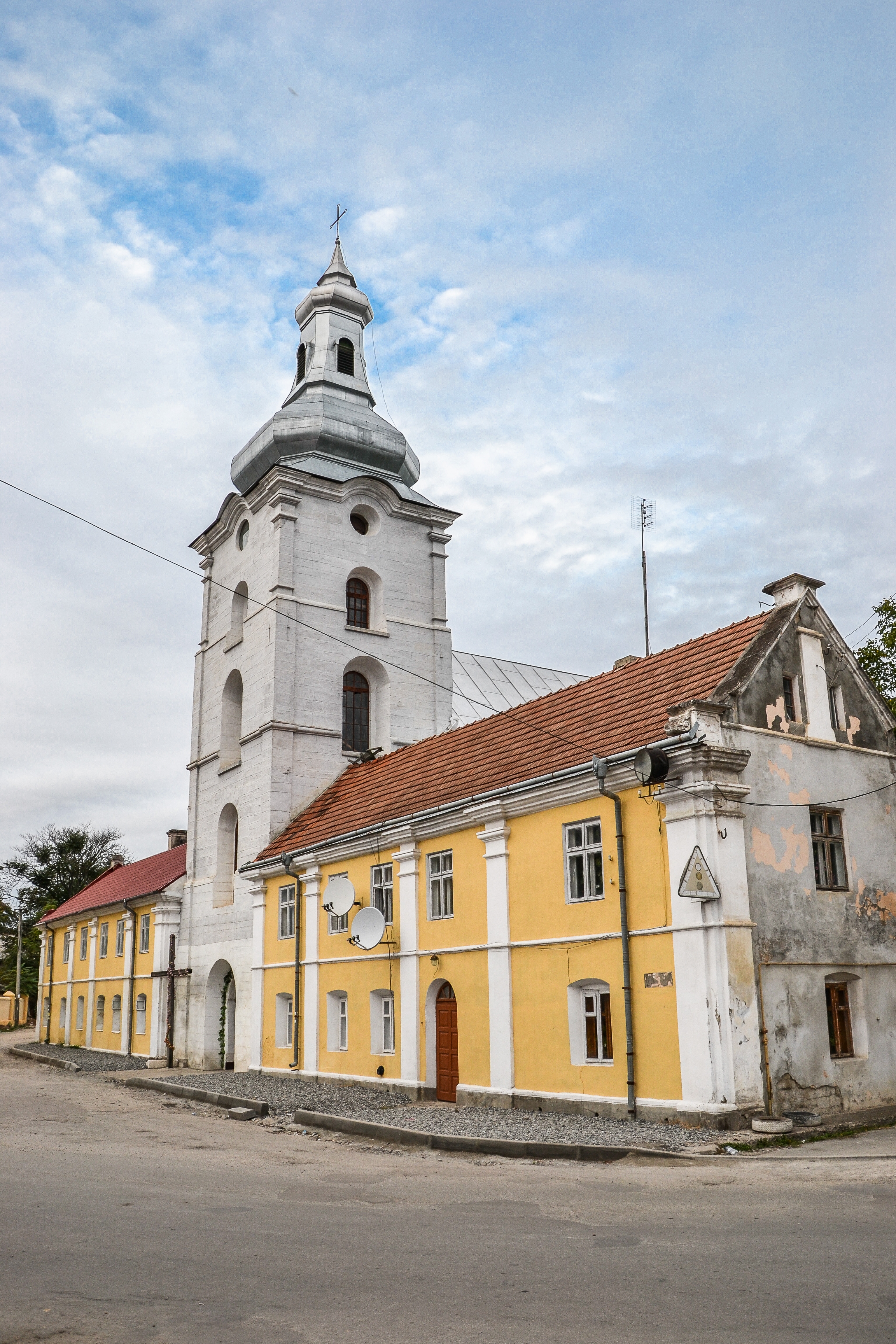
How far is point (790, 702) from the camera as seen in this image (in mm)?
17094

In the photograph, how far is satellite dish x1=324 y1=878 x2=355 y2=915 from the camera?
22.8 metres

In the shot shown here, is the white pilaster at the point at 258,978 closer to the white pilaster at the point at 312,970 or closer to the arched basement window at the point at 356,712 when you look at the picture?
the white pilaster at the point at 312,970

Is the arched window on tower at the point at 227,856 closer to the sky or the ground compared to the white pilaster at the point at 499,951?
closer to the sky

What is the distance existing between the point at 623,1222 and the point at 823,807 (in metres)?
9.35

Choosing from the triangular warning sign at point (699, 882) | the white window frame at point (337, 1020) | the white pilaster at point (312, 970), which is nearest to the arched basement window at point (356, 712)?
the white pilaster at point (312, 970)

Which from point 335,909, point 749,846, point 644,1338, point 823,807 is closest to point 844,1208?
point 644,1338

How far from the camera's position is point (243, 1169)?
12.6 meters

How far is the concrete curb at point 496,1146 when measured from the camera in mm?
12820

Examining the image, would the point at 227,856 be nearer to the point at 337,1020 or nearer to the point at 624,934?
the point at 337,1020

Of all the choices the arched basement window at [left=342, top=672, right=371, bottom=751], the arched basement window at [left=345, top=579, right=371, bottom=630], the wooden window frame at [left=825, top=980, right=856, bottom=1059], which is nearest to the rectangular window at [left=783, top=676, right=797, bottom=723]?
the wooden window frame at [left=825, top=980, right=856, bottom=1059]

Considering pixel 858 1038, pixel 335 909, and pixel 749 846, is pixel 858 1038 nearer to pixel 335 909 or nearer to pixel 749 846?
pixel 749 846

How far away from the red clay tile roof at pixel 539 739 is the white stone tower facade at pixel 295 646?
2928 mm

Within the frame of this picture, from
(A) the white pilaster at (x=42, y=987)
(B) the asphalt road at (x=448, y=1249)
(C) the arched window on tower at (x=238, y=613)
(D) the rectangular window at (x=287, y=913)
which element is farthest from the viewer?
(A) the white pilaster at (x=42, y=987)

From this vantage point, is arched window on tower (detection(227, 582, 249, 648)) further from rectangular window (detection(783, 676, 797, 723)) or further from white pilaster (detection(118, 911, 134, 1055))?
rectangular window (detection(783, 676, 797, 723))
